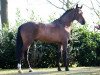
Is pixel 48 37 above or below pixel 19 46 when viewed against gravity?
above

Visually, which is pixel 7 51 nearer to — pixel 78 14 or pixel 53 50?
pixel 53 50

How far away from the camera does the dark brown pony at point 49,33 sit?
38.4ft

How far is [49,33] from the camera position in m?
12.0

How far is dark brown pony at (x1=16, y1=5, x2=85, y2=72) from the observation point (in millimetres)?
11711

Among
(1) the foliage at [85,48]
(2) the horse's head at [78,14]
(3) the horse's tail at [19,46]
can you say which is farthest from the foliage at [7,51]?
(2) the horse's head at [78,14]

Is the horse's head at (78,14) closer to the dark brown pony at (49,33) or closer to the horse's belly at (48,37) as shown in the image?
the dark brown pony at (49,33)

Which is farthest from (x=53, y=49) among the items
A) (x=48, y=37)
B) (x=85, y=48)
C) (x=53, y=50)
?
(x=48, y=37)

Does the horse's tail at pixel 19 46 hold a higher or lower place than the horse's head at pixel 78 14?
lower

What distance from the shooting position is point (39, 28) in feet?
38.9

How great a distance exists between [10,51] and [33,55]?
3.27 feet

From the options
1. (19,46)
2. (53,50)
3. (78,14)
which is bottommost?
(53,50)

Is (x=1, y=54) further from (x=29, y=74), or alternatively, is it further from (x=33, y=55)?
(x=29, y=74)

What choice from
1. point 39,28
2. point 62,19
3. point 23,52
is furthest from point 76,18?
point 23,52

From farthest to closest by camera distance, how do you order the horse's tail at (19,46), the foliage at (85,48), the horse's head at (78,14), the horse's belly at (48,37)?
the foliage at (85,48)
the horse's head at (78,14)
the horse's belly at (48,37)
the horse's tail at (19,46)
